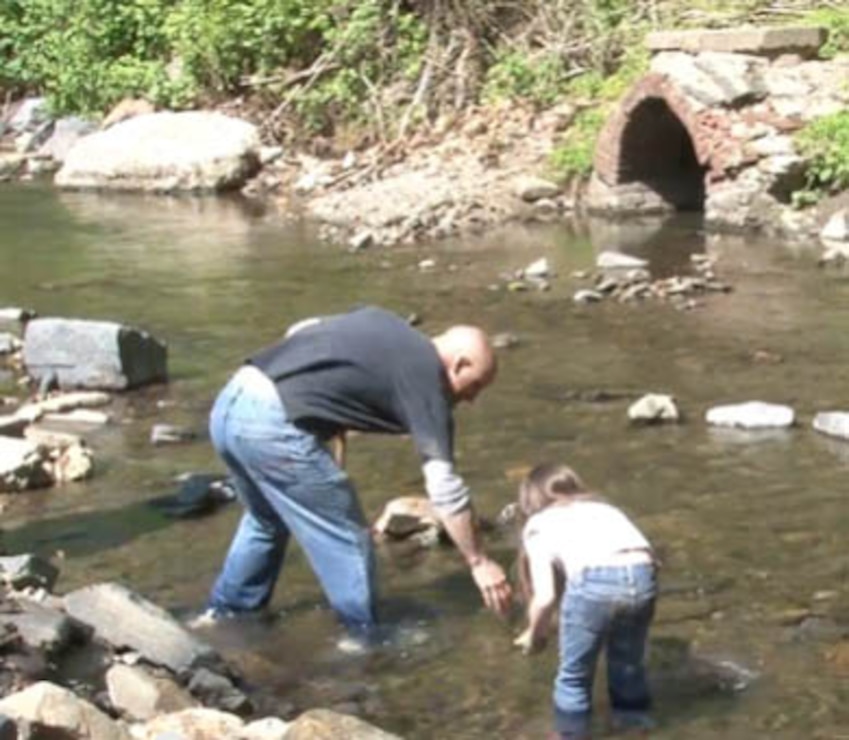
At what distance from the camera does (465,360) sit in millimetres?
6867

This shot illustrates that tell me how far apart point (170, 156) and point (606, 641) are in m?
18.0

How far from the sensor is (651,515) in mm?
9203

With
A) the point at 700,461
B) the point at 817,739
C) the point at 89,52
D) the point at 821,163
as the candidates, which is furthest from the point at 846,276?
the point at 89,52

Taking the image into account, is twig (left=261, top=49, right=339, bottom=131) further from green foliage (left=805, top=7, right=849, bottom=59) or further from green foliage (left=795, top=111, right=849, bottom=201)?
green foliage (left=795, top=111, right=849, bottom=201)

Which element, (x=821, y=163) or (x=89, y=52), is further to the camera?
(x=89, y=52)

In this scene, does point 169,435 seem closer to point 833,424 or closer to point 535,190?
point 833,424

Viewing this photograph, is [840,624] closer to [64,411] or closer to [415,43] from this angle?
[64,411]

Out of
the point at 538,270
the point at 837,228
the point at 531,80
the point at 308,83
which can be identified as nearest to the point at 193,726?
the point at 538,270

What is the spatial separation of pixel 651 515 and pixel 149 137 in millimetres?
15950

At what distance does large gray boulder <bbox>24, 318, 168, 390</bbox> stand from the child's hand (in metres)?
5.48

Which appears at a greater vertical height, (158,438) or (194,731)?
(194,731)

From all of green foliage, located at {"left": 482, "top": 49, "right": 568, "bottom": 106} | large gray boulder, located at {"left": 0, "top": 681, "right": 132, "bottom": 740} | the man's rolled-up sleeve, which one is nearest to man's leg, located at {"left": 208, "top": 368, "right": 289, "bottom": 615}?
the man's rolled-up sleeve

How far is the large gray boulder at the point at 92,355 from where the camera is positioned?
487 inches

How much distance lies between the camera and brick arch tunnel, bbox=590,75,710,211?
18766mm
